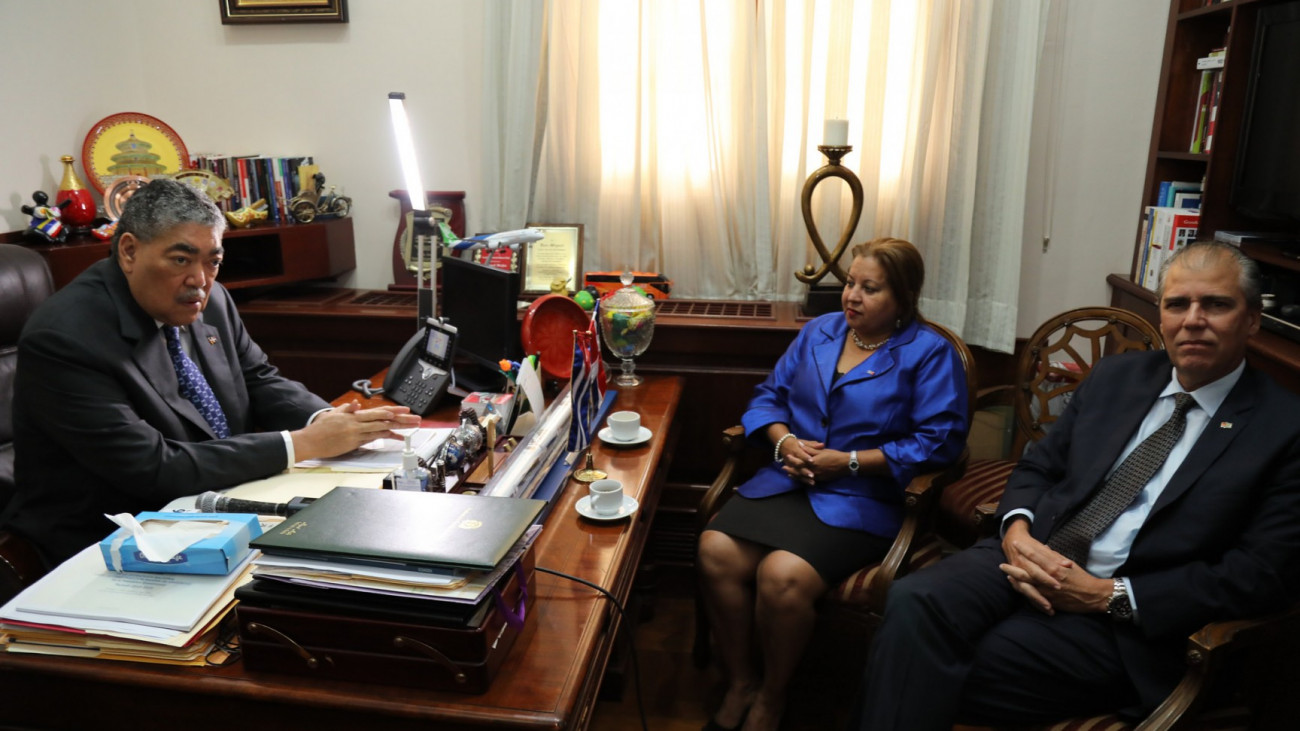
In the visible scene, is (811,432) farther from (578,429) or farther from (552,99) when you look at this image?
(552,99)

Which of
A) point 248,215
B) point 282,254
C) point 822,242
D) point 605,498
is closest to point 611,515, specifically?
point 605,498

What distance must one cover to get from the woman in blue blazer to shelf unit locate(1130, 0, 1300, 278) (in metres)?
0.91

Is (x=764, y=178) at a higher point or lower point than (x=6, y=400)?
higher

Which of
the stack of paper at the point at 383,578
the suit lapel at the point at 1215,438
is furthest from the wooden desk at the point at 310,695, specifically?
the suit lapel at the point at 1215,438

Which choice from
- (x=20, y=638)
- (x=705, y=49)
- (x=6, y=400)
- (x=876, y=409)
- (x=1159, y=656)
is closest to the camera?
(x=20, y=638)

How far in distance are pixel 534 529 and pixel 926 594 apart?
2.73ft

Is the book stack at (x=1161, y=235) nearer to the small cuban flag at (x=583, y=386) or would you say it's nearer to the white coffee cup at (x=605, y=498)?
the small cuban flag at (x=583, y=386)

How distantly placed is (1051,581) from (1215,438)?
1.30ft

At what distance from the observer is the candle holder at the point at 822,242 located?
249 cm

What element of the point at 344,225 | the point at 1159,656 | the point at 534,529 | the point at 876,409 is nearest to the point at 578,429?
the point at 534,529

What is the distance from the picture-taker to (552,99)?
2.79m

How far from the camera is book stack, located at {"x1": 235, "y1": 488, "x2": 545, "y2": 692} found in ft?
3.52

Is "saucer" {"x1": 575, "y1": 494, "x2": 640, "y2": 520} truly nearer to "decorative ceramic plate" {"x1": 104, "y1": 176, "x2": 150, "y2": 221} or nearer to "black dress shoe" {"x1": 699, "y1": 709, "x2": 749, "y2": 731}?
"black dress shoe" {"x1": 699, "y1": 709, "x2": 749, "y2": 731}

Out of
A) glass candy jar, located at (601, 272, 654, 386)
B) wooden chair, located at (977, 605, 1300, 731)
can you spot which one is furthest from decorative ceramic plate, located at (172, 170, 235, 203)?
wooden chair, located at (977, 605, 1300, 731)
